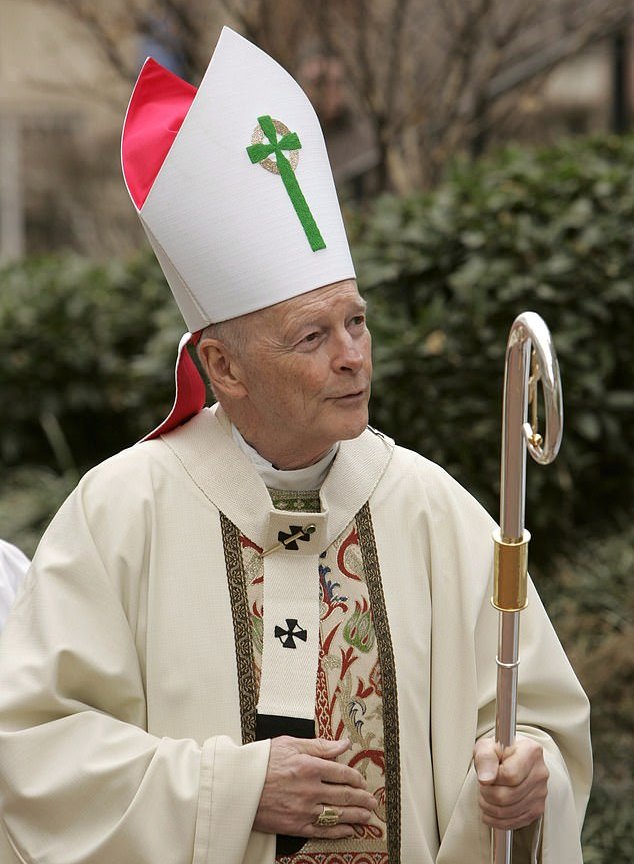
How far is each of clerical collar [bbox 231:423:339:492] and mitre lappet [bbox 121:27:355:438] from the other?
0.25 m

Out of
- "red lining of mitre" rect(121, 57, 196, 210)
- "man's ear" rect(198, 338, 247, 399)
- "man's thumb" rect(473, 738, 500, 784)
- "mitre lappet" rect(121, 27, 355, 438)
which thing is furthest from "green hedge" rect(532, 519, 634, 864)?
"red lining of mitre" rect(121, 57, 196, 210)

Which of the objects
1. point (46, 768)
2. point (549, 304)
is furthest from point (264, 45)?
point (46, 768)

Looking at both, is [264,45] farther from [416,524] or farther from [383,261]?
[416,524]

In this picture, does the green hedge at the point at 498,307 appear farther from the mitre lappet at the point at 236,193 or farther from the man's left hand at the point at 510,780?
the man's left hand at the point at 510,780

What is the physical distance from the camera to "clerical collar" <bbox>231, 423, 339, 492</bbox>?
271 cm

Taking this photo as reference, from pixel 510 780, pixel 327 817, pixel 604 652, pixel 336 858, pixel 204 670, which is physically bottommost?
pixel 604 652

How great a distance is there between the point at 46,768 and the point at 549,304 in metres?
3.61

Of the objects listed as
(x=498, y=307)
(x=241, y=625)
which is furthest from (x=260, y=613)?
(x=498, y=307)

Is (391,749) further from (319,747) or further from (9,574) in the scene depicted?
(9,574)

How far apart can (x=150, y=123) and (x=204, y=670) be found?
1.02 m

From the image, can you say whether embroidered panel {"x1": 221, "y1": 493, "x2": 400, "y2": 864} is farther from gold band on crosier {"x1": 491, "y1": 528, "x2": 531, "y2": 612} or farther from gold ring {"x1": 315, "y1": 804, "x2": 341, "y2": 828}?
gold band on crosier {"x1": 491, "y1": 528, "x2": 531, "y2": 612}

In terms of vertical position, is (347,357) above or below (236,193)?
below

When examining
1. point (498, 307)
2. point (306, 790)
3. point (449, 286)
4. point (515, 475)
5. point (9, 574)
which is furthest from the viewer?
point (449, 286)

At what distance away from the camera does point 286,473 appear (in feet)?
8.86
